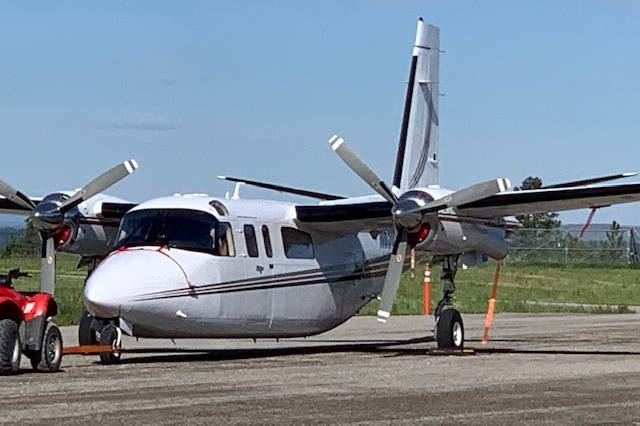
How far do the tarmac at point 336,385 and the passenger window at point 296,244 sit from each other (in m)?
1.75

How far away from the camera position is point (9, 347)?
17297 millimetres

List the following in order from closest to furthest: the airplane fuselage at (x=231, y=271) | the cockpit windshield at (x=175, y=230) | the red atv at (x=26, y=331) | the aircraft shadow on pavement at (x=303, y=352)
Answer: the red atv at (x=26, y=331) < the airplane fuselage at (x=231, y=271) < the cockpit windshield at (x=175, y=230) < the aircraft shadow on pavement at (x=303, y=352)

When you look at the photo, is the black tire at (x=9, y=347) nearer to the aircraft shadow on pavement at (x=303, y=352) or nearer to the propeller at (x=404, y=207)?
the aircraft shadow on pavement at (x=303, y=352)

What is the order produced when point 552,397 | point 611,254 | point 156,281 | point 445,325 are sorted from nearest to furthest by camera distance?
point 552,397 < point 156,281 < point 445,325 < point 611,254

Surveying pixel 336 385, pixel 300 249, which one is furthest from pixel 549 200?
pixel 336 385

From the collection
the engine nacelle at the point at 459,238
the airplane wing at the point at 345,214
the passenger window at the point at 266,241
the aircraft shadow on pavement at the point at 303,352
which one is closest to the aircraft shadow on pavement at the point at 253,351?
the aircraft shadow on pavement at the point at 303,352

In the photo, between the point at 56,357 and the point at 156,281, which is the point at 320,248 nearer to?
the point at 156,281

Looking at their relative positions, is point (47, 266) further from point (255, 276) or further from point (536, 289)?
point (536, 289)

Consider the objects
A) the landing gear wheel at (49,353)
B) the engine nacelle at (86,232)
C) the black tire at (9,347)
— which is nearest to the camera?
the black tire at (9,347)

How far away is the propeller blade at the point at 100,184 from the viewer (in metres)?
23.1

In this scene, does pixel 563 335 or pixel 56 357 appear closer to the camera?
pixel 56 357

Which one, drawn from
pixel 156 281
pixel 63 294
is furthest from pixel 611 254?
pixel 156 281

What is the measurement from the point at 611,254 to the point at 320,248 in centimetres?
6307

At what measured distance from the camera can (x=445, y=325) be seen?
23281mm
